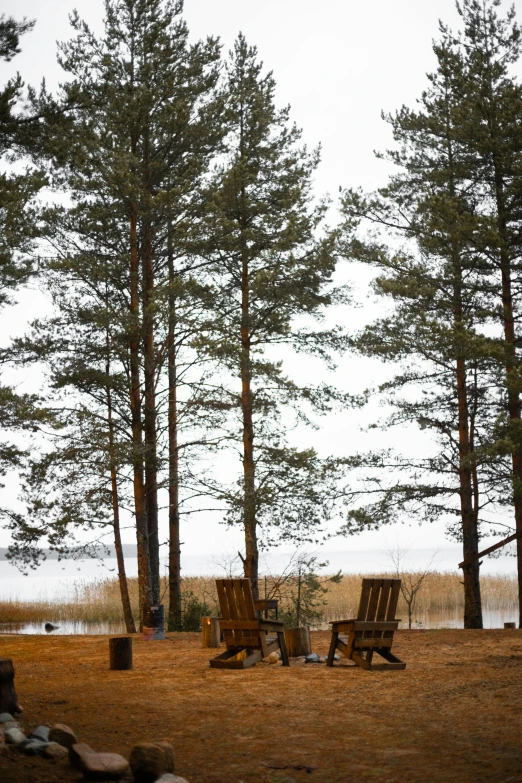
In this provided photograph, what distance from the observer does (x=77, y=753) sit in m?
4.52

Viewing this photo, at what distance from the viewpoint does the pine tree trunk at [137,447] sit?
14521mm

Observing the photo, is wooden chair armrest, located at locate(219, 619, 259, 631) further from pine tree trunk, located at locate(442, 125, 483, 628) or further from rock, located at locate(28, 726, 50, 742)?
pine tree trunk, located at locate(442, 125, 483, 628)

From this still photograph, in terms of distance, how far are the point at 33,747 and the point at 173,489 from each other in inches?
459

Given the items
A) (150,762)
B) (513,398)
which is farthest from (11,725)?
(513,398)

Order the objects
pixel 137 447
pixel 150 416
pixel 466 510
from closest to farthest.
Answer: pixel 137 447
pixel 466 510
pixel 150 416

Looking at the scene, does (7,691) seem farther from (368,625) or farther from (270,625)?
(368,625)

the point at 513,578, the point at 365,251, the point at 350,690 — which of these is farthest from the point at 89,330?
the point at 513,578

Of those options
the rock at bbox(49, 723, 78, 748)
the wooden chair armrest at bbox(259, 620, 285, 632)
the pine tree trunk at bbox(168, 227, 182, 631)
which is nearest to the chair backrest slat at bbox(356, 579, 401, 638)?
the wooden chair armrest at bbox(259, 620, 285, 632)

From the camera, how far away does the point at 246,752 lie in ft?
16.6

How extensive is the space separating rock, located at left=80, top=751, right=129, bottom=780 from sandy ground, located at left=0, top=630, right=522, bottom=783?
119mm

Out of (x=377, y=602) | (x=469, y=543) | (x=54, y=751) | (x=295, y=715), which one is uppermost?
(x=469, y=543)

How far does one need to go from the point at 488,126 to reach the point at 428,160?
4.29 ft

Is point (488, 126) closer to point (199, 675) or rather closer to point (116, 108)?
point (116, 108)

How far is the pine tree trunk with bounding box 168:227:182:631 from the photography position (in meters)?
15.4
